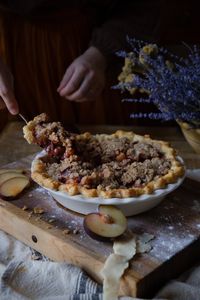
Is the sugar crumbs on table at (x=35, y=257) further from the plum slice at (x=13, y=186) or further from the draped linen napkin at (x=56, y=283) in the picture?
the plum slice at (x=13, y=186)

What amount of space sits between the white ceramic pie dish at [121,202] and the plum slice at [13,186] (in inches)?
4.5

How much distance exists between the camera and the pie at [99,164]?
1189mm

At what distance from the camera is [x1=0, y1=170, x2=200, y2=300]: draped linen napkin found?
1005 millimetres

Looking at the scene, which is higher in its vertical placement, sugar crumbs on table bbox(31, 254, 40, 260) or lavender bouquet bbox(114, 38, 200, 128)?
lavender bouquet bbox(114, 38, 200, 128)

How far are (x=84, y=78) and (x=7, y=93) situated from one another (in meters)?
0.50

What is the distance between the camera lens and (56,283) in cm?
105

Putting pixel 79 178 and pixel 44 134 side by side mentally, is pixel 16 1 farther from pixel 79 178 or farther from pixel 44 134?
pixel 79 178

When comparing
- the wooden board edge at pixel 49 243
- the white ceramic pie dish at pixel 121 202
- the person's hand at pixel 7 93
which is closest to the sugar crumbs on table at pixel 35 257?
the wooden board edge at pixel 49 243

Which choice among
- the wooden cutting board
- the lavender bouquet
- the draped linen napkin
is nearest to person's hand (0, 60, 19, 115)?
the wooden cutting board

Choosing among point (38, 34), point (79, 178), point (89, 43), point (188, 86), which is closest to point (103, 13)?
point (89, 43)

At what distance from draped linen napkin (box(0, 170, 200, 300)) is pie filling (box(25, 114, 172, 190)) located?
199mm

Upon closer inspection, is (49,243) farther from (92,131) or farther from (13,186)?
(92,131)

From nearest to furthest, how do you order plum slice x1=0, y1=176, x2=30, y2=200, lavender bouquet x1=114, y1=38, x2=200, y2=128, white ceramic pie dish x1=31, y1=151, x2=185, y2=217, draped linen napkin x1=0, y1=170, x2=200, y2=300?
1. draped linen napkin x1=0, y1=170, x2=200, y2=300
2. white ceramic pie dish x1=31, y1=151, x2=185, y2=217
3. plum slice x1=0, y1=176, x2=30, y2=200
4. lavender bouquet x1=114, y1=38, x2=200, y2=128

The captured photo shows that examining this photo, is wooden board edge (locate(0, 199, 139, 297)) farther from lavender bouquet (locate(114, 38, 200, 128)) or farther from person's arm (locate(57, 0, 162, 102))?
person's arm (locate(57, 0, 162, 102))
